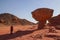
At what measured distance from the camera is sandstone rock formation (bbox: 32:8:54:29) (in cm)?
2262

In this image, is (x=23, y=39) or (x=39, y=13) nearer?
(x=23, y=39)

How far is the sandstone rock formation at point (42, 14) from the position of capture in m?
22.6

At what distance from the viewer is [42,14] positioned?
22828 millimetres

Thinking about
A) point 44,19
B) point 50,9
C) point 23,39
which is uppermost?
point 50,9

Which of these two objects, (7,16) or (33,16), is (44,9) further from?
(7,16)

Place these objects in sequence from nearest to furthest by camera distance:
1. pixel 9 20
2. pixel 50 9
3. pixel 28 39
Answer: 1. pixel 28 39
2. pixel 50 9
3. pixel 9 20

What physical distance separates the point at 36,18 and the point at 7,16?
113ft

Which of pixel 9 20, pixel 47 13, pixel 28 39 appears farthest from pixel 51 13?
pixel 9 20

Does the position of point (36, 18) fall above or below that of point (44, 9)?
below

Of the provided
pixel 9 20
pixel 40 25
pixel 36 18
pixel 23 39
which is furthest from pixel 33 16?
pixel 9 20

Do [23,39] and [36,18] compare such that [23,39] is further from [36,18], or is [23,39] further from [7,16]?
[7,16]

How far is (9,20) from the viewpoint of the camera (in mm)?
55250

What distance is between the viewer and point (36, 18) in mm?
23484

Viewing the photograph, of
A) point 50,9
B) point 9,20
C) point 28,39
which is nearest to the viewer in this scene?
point 28,39
